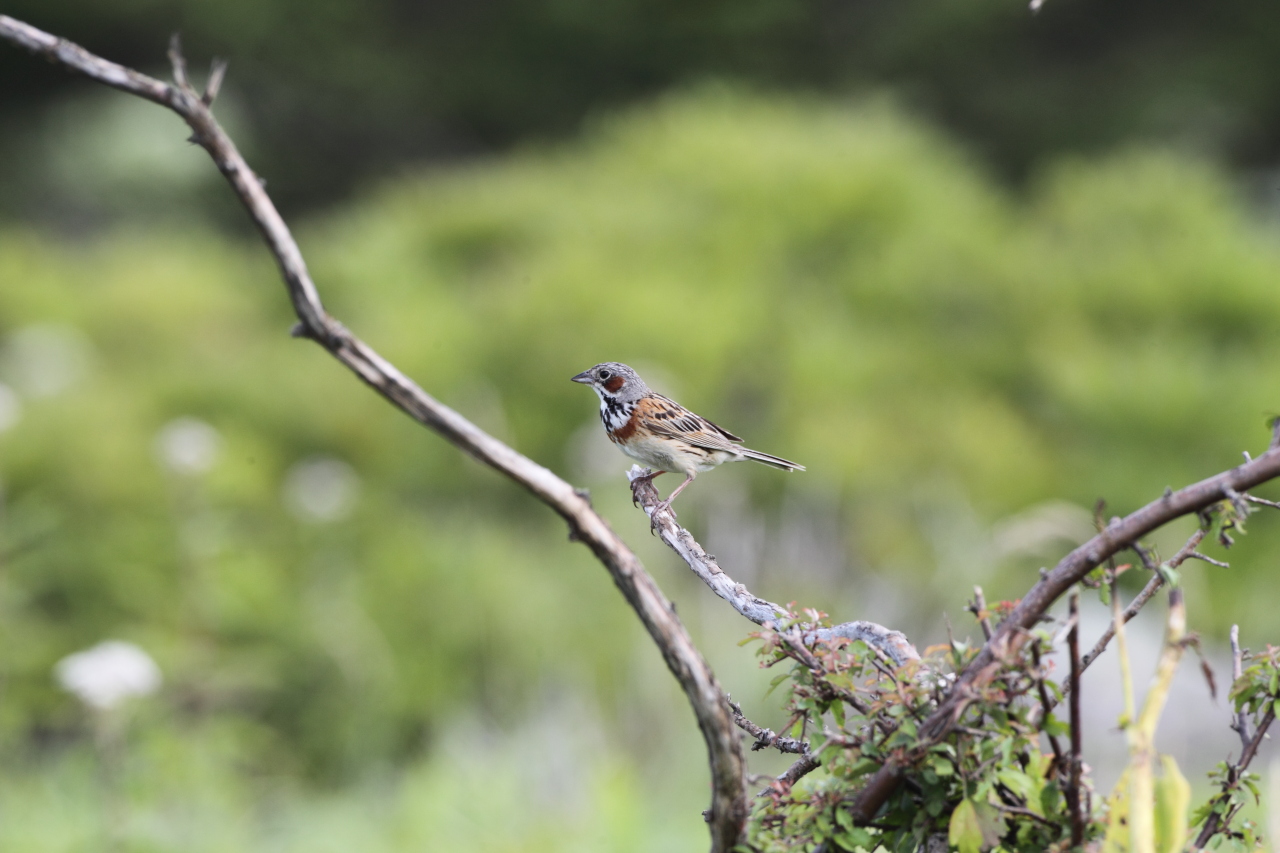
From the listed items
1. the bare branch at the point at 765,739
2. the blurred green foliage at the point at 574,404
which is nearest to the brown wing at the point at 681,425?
the bare branch at the point at 765,739

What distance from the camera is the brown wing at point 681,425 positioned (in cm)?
194

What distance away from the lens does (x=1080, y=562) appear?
0.67 metres

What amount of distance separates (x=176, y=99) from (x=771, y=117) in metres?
8.63

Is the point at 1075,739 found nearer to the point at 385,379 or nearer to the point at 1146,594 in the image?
the point at 1146,594

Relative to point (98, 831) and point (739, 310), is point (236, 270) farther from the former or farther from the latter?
point (98, 831)

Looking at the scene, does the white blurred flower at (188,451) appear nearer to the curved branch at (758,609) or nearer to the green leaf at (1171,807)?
the curved branch at (758,609)

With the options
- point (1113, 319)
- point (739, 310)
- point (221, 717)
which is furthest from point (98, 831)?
point (1113, 319)

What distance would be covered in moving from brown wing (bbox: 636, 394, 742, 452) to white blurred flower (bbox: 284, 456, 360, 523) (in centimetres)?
237

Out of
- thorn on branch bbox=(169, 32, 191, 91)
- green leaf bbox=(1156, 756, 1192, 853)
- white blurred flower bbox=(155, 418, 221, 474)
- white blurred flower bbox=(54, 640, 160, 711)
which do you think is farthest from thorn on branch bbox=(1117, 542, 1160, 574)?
white blurred flower bbox=(155, 418, 221, 474)

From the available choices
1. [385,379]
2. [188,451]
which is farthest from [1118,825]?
[188,451]

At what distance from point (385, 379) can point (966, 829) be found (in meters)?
0.40

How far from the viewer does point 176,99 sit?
0.62 meters

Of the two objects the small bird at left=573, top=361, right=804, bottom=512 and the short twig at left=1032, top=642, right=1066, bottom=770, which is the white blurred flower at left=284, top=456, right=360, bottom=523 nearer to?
the small bird at left=573, top=361, right=804, bottom=512

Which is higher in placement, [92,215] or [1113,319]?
[92,215]
